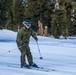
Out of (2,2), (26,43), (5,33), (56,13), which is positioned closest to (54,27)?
(56,13)

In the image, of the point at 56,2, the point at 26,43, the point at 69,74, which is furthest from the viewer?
the point at 56,2

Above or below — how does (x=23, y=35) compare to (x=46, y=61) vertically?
above

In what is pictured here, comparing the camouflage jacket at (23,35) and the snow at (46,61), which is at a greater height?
the camouflage jacket at (23,35)

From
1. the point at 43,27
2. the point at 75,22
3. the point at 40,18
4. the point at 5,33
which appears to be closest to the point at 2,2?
the point at 5,33

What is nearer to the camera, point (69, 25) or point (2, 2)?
point (2, 2)

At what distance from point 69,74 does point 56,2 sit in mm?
47519

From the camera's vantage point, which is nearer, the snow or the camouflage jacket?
the snow

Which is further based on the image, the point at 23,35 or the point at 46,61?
the point at 46,61

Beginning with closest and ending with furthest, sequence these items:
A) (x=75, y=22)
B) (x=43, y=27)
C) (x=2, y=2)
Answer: (x=2, y=2) → (x=75, y=22) → (x=43, y=27)

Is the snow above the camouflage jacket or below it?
below

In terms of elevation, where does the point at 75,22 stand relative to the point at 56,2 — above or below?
below

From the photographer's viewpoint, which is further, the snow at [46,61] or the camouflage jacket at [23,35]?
the camouflage jacket at [23,35]

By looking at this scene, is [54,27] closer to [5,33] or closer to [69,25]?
[69,25]

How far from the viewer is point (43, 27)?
206 ft
